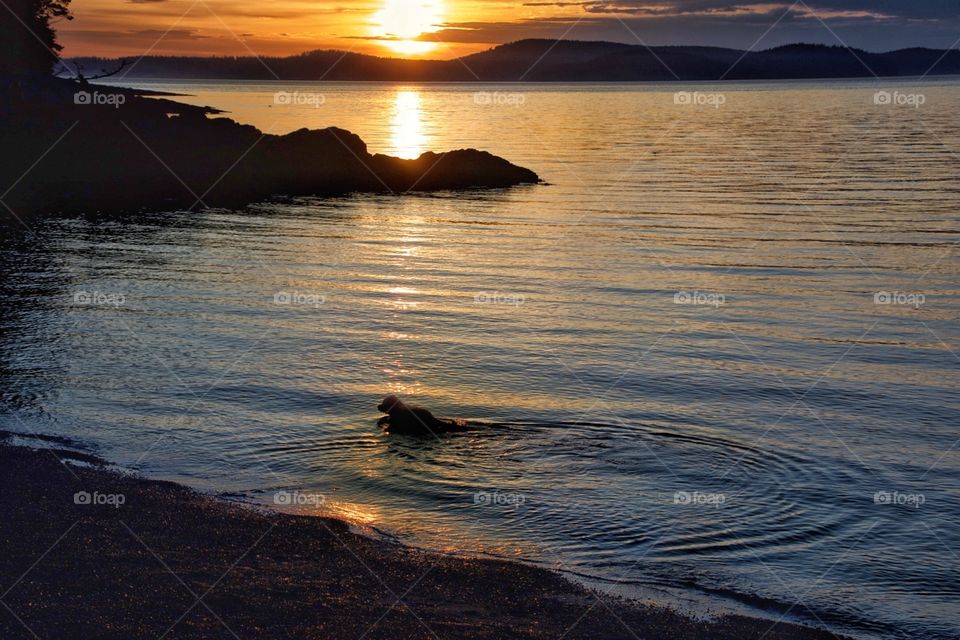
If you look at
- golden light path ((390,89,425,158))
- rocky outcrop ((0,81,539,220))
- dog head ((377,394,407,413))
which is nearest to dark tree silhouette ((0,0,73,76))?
rocky outcrop ((0,81,539,220))

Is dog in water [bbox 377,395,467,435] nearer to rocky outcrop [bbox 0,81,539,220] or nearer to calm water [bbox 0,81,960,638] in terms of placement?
calm water [bbox 0,81,960,638]

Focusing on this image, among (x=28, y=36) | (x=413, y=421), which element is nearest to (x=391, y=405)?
(x=413, y=421)

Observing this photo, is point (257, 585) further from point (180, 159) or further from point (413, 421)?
point (180, 159)

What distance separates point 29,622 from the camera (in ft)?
32.3

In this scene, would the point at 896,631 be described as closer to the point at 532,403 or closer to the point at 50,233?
the point at 532,403

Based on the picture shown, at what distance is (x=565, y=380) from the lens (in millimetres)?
20812

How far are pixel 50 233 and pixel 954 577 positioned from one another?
35899 mm

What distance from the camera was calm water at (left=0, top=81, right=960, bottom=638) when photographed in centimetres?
1327

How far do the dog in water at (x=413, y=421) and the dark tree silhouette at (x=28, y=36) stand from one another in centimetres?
5334

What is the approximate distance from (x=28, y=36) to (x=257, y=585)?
64.7 meters

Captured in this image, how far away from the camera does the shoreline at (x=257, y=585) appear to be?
10.0 metres

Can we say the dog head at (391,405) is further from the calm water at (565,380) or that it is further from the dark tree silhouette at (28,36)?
the dark tree silhouette at (28,36)

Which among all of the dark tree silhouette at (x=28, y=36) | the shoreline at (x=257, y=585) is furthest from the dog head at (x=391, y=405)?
the dark tree silhouette at (x=28, y=36)

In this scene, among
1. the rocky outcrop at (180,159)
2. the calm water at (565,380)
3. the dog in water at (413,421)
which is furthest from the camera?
the rocky outcrop at (180,159)
